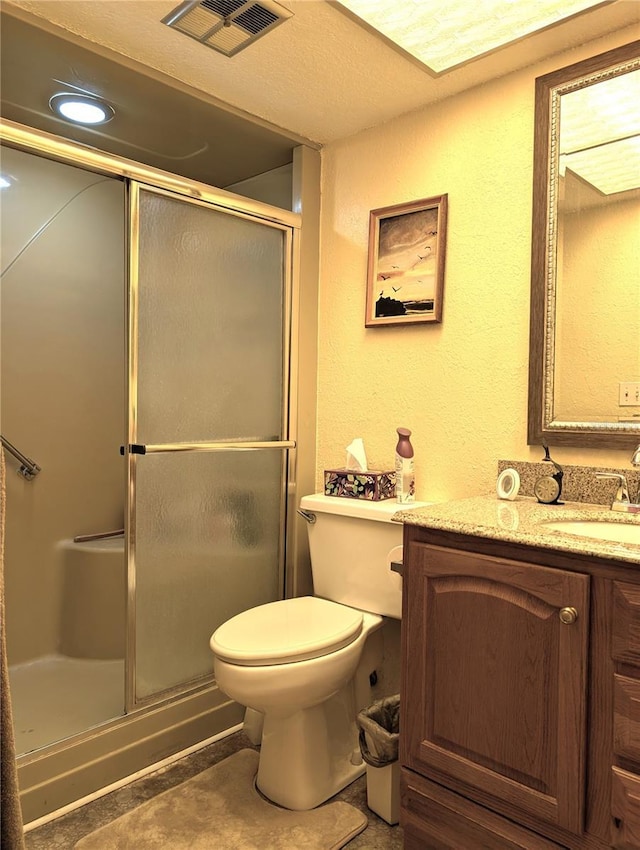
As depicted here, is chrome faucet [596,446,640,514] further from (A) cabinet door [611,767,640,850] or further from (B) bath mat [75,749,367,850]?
(B) bath mat [75,749,367,850]

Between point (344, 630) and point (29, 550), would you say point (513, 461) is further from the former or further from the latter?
point (29, 550)

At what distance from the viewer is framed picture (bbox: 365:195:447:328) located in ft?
6.65

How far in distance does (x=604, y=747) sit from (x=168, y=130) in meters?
2.27

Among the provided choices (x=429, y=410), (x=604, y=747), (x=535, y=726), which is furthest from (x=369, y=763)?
(x=429, y=410)

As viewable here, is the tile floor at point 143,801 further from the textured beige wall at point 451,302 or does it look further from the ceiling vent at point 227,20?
the ceiling vent at point 227,20

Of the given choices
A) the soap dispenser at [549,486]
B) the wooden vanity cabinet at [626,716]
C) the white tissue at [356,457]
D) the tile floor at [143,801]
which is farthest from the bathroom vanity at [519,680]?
the white tissue at [356,457]

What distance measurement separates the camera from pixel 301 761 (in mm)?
1737

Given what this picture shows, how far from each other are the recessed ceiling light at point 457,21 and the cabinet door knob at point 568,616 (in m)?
1.48

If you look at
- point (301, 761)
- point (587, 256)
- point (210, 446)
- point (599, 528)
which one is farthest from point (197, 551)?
point (587, 256)

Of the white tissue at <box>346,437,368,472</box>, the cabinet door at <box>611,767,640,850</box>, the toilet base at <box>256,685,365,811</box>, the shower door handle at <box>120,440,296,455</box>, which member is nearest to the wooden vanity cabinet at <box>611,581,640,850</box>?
the cabinet door at <box>611,767,640,850</box>

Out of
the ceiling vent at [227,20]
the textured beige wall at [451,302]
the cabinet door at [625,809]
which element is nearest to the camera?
the cabinet door at [625,809]

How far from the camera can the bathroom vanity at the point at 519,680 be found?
1.13 meters

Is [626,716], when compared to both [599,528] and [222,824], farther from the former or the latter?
[222,824]

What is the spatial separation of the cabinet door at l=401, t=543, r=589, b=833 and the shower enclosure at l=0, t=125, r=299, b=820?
907mm
